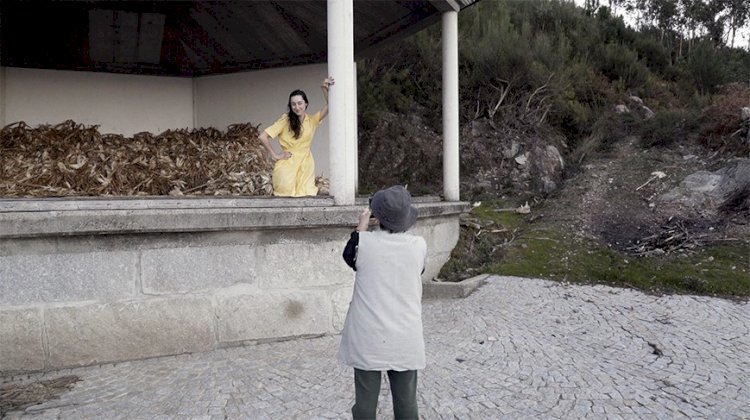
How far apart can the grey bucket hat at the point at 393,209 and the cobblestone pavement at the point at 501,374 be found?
1258 millimetres

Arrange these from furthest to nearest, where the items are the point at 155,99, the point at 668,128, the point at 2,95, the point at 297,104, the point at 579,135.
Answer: the point at 579,135
the point at 668,128
the point at 155,99
the point at 2,95
the point at 297,104

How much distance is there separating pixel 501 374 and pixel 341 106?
269 centimetres

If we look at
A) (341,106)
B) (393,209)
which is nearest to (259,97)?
(341,106)

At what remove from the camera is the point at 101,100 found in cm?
920

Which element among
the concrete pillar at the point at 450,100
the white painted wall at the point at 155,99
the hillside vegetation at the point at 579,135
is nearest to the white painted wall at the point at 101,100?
the white painted wall at the point at 155,99

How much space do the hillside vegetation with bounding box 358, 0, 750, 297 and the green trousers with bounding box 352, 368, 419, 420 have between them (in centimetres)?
457

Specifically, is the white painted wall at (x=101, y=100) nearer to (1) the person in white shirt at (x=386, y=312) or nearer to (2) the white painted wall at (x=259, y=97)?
Result: (2) the white painted wall at (x=259, y=97)

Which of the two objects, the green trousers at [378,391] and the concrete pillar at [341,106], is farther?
the concrete pillar at [341,106]

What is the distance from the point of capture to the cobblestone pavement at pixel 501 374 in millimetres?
3332

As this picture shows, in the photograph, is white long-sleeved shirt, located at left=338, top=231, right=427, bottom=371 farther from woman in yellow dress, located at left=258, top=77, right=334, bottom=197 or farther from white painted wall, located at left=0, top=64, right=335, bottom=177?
white painted wall, located at left=0, top=64, right=335, bottom=177

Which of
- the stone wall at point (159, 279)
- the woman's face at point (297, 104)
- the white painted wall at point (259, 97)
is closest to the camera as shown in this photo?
the stone wall at point (159, 279)

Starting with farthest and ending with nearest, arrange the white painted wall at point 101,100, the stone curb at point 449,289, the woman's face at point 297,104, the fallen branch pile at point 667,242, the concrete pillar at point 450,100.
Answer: the white painted wall at point 101,100 → the concrete pillar at point 450,100 → the fallen branch pile at point 667,242 → the stone curb at point 449,289 → the woman's face at point 297,104

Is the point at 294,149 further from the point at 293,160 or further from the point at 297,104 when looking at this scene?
the point at 297,104

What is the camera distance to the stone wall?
397 centimetres
